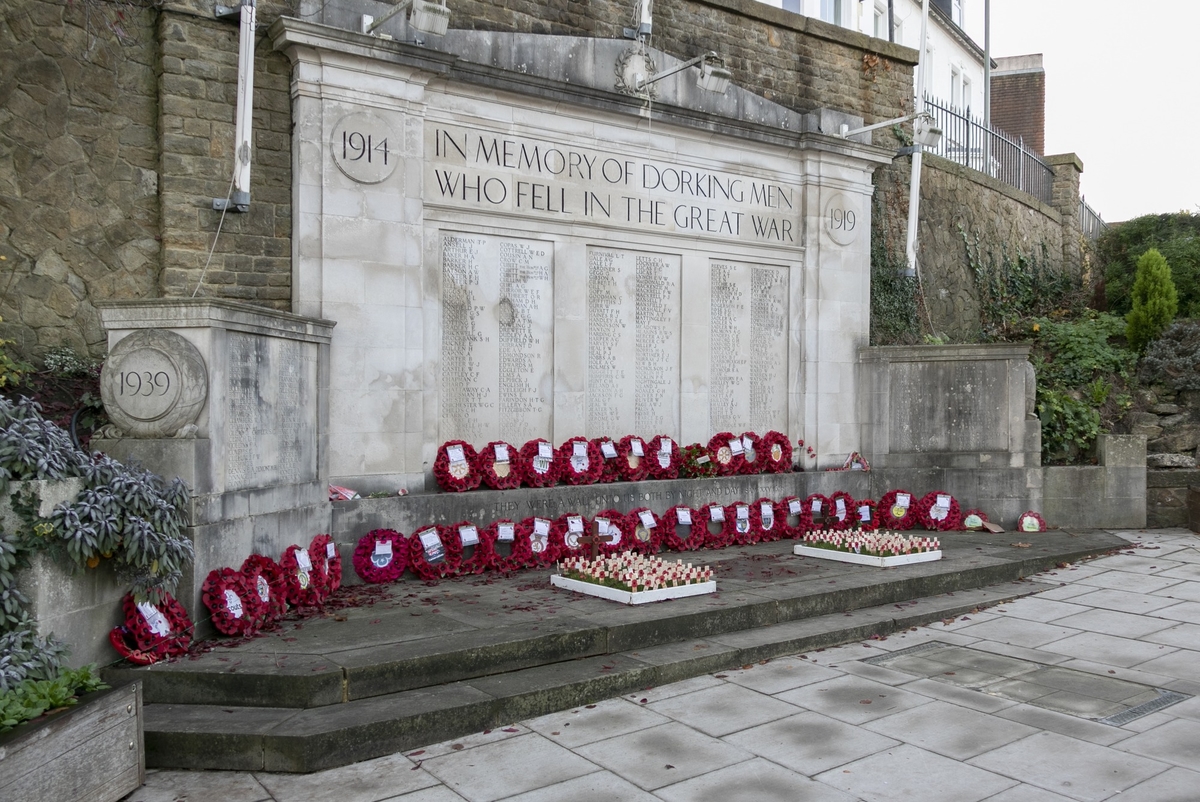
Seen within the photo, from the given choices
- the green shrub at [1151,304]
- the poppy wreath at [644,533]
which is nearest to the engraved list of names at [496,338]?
the poppy wreath at [644,533]

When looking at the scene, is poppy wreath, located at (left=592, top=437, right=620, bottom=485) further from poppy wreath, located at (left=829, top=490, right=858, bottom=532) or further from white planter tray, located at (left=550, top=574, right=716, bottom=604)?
poppy wreath, located at (left=829, top=490, right=858, bottom=532)

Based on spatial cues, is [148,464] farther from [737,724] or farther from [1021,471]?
[1021,471]

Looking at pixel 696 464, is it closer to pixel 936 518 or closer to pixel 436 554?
pixel 936 518

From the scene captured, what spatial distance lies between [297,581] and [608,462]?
147 inches

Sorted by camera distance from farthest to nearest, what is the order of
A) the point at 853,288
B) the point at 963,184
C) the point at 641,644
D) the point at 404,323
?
the point at 963,184 → the point at 853,288 → the point at 404,323 → the point at 641,644

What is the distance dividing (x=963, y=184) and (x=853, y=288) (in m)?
4.77

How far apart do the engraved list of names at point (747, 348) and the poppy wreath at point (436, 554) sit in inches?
145

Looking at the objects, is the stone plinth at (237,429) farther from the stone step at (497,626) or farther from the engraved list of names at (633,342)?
the engraved list of names at (633,342)

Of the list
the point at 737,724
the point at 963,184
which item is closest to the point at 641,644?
the point at 737,724

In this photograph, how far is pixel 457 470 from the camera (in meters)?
8.34

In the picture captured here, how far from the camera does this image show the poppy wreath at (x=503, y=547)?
26.6 feet

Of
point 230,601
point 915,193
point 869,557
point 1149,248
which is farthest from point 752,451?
point 1149,248

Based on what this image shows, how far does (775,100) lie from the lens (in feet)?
37.5

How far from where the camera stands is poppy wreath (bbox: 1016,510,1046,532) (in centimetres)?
1065
